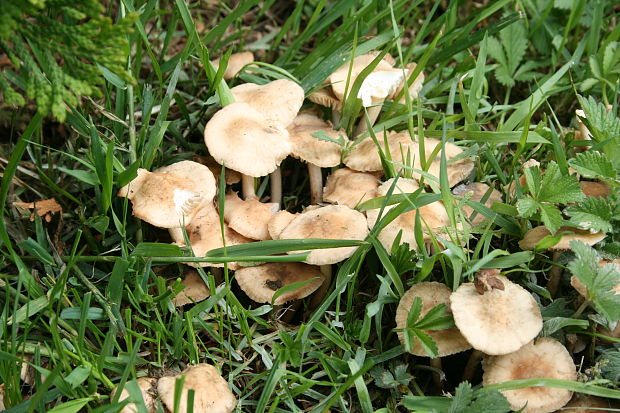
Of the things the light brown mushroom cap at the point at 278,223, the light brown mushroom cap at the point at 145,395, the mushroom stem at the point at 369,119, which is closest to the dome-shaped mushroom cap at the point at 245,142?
the light brown mushroom cap at the point at 278,223

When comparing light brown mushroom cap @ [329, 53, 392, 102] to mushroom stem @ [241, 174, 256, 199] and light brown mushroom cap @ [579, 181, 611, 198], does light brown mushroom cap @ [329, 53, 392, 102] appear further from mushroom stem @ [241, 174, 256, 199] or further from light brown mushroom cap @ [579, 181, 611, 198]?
light brown mushroom cap @ [579, 181, 611, 198]

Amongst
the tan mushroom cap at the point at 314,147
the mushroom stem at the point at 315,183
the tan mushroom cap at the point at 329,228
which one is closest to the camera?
the tan mushroom cap at the point at 329,228

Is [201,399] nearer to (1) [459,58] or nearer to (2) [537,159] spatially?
(2) [537,159]

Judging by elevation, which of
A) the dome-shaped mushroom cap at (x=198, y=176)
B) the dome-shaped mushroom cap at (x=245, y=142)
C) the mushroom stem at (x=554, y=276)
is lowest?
the mushroom stem at (x=554, y=276)

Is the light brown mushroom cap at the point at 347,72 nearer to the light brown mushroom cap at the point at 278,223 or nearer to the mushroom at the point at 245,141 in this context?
the mushroom at the point at 245,141

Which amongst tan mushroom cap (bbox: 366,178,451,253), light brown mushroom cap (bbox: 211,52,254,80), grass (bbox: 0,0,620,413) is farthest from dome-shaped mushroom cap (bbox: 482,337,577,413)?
light brown mushroom cap (bbox: 211,52,254,80)
